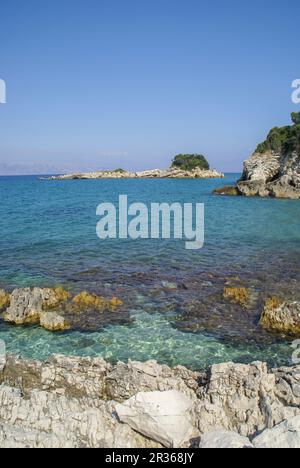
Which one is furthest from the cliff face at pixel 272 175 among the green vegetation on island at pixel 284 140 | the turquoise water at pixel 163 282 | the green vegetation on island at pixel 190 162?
the green vegetation on island at pixel 190 162

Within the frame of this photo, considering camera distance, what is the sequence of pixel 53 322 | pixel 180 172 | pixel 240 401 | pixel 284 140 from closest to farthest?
pixel 240 401, pixel 53 322, pixel 284 140, pixel 180 172

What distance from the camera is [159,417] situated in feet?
26.3

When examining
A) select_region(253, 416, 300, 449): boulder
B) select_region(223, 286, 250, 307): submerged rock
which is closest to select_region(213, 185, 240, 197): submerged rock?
select_region(223, 286, 250, 307): submerged rock

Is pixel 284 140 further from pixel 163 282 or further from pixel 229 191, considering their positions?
pixel 163 282

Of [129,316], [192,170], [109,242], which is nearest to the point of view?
[129,316]

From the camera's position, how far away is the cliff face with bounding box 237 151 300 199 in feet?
212

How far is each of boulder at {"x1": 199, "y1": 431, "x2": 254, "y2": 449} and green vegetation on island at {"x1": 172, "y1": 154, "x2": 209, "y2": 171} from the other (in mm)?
171634

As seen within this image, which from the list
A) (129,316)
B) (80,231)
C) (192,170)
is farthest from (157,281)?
(192,170)

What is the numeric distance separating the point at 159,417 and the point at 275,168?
71.3 metres

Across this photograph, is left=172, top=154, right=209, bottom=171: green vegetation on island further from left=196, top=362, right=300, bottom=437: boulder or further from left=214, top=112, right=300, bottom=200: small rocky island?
left=196, top=362, right=300, bottom=437: boulder

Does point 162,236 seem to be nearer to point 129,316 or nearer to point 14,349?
point 129,316

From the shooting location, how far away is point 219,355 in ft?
43.3

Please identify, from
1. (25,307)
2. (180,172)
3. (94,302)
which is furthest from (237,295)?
(180,172)
